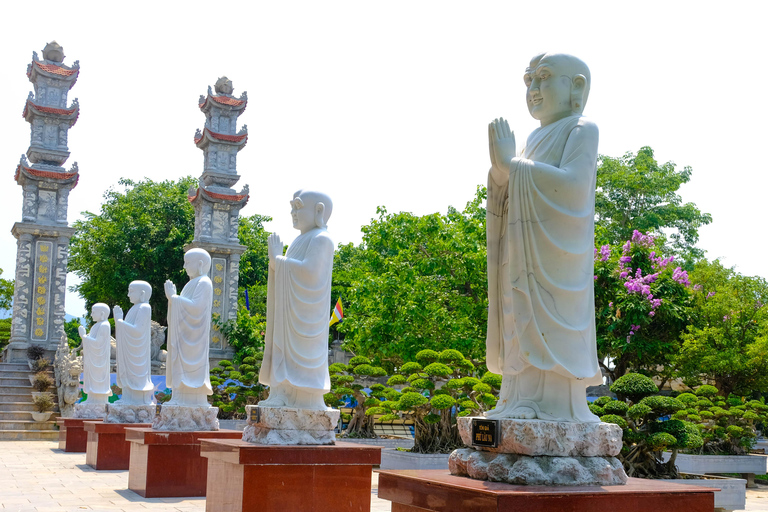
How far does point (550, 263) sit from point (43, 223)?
26.0 metres

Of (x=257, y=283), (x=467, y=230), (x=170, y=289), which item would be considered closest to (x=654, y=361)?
(x=467, y=230)

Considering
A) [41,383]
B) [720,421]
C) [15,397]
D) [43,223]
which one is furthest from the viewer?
[43,223]

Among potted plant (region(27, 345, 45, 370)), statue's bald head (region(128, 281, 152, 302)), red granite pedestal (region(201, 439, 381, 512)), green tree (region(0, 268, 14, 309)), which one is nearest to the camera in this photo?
red granite pedestal (region(201, 439, 381, 512))

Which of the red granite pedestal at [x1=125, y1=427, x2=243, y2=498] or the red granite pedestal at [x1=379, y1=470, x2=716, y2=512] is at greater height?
the red granite pedestal at [x1=379, y1=470, x2=716, y2=512]

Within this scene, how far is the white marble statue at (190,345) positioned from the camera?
10.0 m

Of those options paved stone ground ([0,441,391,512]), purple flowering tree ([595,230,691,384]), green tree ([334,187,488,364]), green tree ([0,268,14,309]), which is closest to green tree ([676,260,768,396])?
purple flowering tree ([595,230,691,384])

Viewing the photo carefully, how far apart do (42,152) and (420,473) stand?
26.8 m

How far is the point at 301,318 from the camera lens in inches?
288

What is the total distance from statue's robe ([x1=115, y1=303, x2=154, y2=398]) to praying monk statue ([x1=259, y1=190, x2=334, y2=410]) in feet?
21.1

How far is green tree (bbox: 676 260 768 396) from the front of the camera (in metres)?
17.0

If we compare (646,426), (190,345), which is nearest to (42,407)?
(190,345)

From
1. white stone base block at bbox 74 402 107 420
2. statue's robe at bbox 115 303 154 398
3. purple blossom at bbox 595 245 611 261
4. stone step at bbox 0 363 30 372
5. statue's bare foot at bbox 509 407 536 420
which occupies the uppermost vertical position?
purple blossom at bbox 595 245 611 261

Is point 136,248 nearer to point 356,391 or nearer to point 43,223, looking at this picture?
point 43,223

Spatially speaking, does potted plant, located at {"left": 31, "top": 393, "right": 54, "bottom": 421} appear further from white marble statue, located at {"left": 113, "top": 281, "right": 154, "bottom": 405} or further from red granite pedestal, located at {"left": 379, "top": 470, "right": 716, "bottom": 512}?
red granite pedestal, located at {"left": 379, "top": 470, "right": 716, "bottom": 512}
